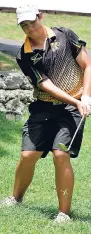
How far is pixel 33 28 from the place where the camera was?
15.1 feet

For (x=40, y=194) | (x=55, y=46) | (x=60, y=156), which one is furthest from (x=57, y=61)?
(x=40, y=194)

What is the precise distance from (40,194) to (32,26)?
225 centimetres

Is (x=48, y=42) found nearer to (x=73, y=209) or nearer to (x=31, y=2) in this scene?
(x=31, y=2)

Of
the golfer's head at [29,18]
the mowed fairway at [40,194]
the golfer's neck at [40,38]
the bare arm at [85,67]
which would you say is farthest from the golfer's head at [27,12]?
the mowed fairway at [40,194]

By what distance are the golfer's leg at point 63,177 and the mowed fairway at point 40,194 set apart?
156mm

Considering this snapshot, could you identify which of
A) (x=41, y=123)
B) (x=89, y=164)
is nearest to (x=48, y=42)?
(x=41, y=123)

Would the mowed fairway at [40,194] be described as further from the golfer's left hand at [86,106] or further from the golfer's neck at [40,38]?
the golfer's neck at [40,38]

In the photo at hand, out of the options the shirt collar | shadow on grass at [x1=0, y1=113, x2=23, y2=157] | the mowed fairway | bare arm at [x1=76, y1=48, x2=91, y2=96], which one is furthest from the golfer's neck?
shadow on grass at [x1=0, y1=113, x2=23, y2=157]

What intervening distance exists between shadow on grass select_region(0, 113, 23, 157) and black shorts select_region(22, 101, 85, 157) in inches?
116

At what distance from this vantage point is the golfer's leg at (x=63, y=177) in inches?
186

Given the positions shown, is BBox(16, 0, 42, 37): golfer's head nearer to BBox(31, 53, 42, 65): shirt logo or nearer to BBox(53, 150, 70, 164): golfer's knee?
BBox(31, 53, 42, 65): shirt logo

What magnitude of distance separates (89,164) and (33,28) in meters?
3.42

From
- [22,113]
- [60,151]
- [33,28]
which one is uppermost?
[33,28]

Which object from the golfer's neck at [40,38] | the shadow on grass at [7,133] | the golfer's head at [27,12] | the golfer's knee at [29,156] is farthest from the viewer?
the shadow on grass at [7,133]
